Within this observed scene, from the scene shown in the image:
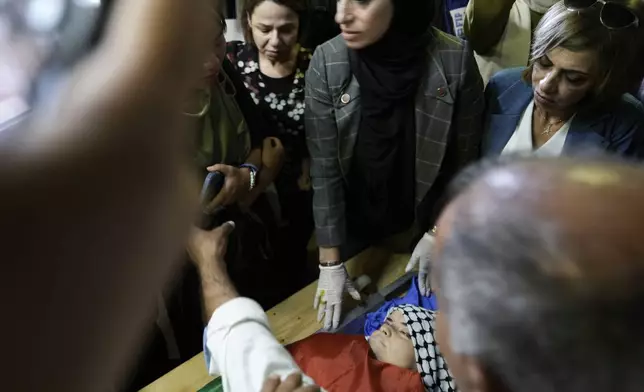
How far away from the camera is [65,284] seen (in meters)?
0.20

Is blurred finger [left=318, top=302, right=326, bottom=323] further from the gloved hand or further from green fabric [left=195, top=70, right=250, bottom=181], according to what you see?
green fabric [left=195, top=70, right=250, bottom=181]

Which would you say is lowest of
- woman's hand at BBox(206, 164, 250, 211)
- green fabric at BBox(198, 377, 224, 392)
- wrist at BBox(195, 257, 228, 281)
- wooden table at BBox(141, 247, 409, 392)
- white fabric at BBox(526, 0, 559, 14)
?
wooden table at BBox(141, 247, 409, 392)

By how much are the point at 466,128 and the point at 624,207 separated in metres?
1.00

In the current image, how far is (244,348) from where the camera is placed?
90cm

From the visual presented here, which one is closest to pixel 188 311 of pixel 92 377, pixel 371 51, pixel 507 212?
pixel 371 51

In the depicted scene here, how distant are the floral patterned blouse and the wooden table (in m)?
0.32

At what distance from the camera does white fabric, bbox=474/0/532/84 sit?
5.27 feet

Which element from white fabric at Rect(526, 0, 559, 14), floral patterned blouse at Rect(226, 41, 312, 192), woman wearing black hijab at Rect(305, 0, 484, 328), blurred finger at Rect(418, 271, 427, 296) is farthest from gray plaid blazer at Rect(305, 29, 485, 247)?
white fabric at Rect(526, 0, 559, 14)

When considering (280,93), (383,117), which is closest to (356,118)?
(383,117)

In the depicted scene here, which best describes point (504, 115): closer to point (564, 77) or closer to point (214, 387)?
point (564, 77)

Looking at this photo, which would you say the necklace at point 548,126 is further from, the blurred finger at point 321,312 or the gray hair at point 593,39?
the blurred finger at point 321,312

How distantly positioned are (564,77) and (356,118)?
48 cm

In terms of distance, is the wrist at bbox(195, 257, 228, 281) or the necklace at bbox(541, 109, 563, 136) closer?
the wrist at bbox(195, 257, 228, 281)

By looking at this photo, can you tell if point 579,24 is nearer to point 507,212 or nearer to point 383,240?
point 383,240
